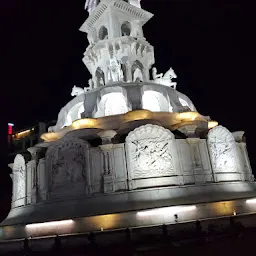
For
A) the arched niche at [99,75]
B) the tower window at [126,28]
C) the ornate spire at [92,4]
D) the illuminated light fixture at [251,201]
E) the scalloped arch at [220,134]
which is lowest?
the illuminated light fixture at [251,201]

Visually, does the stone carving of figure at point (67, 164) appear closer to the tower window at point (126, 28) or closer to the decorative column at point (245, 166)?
the decorative column at point (245, 166)

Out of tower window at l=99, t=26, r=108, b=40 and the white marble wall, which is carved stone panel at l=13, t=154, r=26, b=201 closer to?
the white marble wall

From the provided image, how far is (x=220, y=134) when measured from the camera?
59.2ft

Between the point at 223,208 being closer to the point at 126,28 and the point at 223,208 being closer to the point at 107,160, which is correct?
the point at 107,160

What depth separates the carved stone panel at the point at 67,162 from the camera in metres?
16.9

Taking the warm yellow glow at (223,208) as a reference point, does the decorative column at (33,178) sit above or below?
above

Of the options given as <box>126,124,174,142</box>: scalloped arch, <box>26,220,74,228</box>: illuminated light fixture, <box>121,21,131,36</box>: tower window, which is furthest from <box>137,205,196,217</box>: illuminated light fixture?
<box>121,21,131,36</box>: tower window

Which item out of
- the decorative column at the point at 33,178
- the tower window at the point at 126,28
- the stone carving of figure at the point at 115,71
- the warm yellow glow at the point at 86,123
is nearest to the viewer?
the decorative column at the point at 33,178

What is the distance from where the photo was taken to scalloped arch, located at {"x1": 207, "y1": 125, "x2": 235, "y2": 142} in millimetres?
17859

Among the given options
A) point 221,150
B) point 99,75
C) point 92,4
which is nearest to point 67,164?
point 221,150

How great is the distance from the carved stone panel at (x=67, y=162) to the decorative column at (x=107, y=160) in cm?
109

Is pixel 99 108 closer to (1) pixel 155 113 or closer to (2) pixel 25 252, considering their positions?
(1) pixel 155 113

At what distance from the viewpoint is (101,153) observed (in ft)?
55.6

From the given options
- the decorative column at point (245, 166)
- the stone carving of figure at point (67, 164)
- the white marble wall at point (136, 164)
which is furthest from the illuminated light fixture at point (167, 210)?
the decorative column at point (245, 166)
